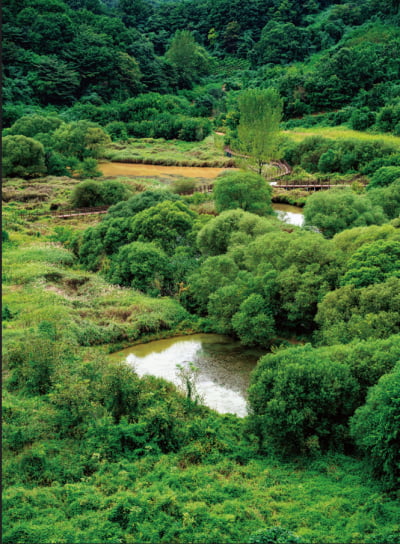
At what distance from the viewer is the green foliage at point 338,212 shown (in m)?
30.4

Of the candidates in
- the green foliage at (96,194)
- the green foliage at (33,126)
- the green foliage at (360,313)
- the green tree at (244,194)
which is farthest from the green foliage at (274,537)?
the green foliage at (33,126)

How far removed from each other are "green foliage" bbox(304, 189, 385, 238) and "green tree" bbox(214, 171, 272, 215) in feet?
10.2

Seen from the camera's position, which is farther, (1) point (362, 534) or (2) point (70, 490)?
(2) point (70, 490)

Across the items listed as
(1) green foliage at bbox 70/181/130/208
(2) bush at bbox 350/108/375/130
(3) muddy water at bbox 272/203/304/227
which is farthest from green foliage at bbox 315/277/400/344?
(2) bush at bbox 350/108/375/130

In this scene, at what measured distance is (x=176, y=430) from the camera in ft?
51.6

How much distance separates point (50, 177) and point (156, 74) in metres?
51.8

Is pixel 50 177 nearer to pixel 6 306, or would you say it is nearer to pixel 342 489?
pixel 6 306

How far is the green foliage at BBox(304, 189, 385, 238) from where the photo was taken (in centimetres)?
3039

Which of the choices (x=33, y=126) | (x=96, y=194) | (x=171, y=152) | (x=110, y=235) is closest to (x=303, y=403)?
(x=110, y=235)

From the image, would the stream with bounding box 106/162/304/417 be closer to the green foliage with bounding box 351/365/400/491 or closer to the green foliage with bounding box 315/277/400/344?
the green foliage with bounding box 315/277/400/344

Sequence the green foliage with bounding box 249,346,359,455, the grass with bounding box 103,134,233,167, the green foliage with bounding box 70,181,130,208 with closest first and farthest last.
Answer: the green foliage with bounding box 249,346,359,455 → the green foliage with bounding box 70,181,130,208 → the grass with bounding box 103,134,233,167

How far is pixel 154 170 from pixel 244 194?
2787 centimetres

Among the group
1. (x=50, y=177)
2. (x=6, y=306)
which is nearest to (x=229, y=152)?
(x=50, y=177)

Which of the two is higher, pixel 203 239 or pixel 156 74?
pixel 156 74
